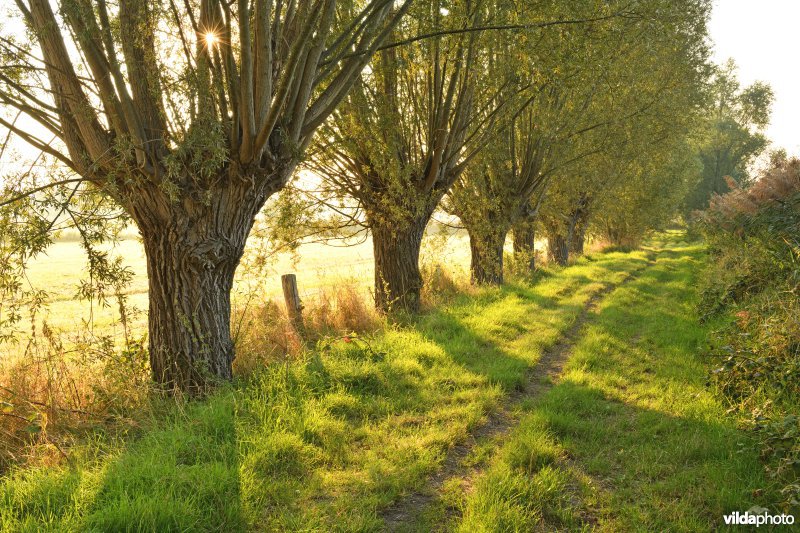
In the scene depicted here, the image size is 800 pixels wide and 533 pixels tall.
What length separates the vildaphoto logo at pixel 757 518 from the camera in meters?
3.43

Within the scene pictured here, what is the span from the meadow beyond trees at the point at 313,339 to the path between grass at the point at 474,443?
0.13 feet

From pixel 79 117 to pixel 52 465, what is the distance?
139 inches

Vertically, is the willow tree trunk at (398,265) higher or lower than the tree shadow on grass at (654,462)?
higher

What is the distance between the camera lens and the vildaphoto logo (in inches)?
135

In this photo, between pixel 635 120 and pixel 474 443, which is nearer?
pixel 474 443

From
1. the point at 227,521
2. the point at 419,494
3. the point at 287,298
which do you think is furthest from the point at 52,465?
the point at 287,298

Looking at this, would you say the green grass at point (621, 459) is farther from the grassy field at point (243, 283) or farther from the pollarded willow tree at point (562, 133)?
the pollarded willow tree at point (562, 133)

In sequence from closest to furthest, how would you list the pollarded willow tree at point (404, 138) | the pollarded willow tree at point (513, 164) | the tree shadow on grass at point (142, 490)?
the tree shadow on grass at point (142, 490) → the pollarded willow tree at point (404, 138) → the pollarded willow tree at point (513, 164)

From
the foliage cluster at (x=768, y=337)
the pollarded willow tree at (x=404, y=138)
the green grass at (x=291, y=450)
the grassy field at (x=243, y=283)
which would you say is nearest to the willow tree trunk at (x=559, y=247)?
the grassy field at (x=243, y=283)

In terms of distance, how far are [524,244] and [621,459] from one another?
1401 centimetres

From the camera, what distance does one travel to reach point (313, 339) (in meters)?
8.95

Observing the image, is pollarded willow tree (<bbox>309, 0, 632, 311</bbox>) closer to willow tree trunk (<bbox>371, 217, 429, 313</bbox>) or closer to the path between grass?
willow tree trunk (<bbox>371, 217, 429, 313</bbox>)

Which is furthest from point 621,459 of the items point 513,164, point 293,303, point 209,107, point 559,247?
point 559,247

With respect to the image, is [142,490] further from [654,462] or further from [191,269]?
[654,462]
